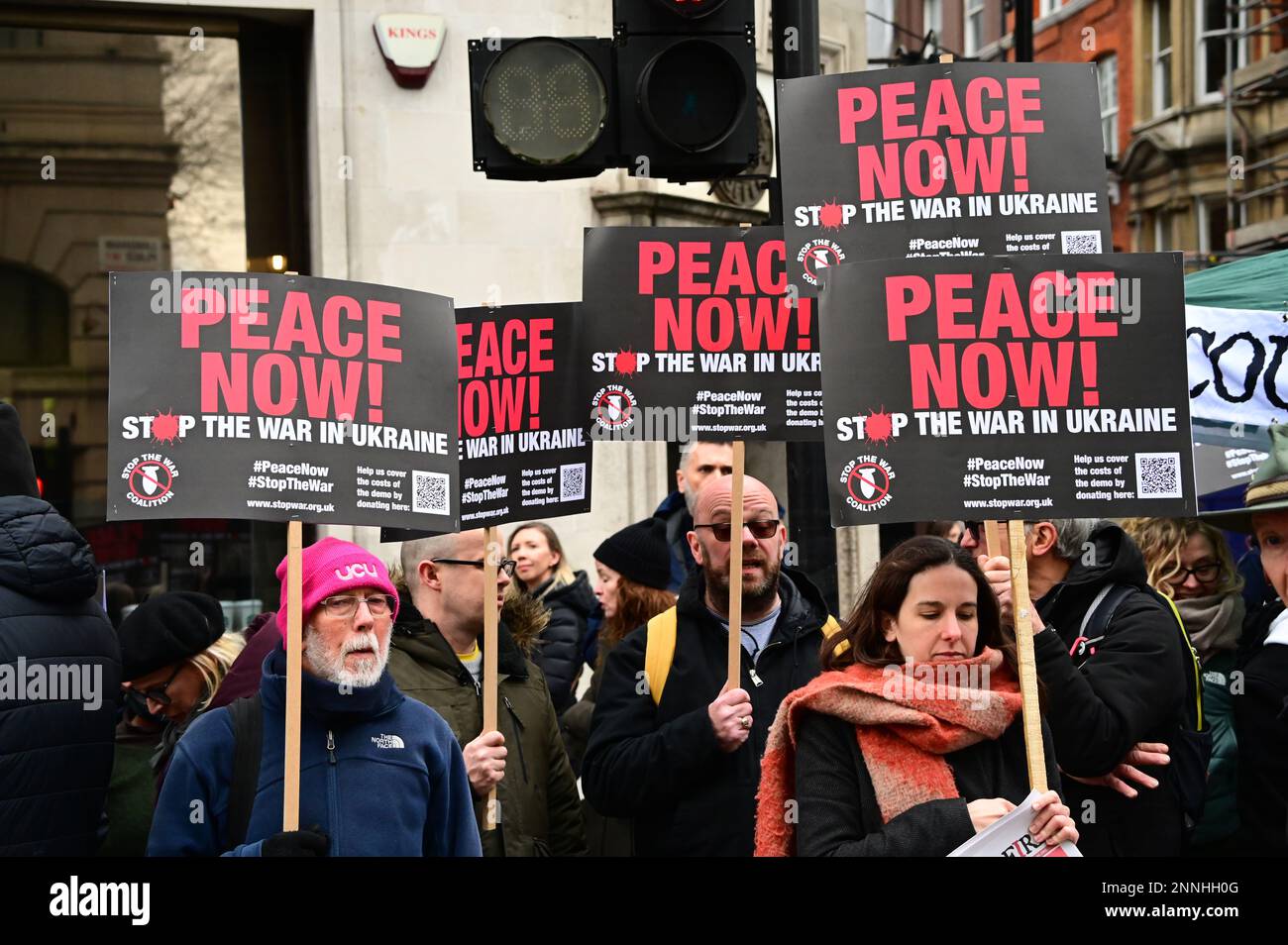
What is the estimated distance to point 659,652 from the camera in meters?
5.52

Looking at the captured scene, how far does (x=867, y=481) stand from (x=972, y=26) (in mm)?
35737

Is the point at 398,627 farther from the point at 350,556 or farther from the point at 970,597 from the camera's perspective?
the point at 970,597

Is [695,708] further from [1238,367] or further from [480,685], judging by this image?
[1238,367]

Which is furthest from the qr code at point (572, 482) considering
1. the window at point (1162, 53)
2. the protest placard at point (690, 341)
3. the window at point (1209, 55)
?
the window at point (1162, 53)

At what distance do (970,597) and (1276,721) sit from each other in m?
1.71

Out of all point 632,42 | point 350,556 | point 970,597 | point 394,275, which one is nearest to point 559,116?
point 632,42

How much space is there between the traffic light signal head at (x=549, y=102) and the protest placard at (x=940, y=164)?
138 centimetres

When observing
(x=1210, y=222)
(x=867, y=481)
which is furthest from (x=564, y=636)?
(x=1210, y=222)

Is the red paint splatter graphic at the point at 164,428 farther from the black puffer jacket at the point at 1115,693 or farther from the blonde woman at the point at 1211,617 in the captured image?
the blonde woman at the point at 1211,617

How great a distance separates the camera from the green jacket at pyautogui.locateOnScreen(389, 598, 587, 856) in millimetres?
5434

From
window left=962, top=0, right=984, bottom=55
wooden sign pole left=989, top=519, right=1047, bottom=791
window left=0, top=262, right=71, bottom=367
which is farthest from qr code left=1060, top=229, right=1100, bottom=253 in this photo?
window left=962, top=0, right=984, bottom=55

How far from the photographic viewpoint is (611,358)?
5.54 m

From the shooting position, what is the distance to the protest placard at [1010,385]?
15.5 ft

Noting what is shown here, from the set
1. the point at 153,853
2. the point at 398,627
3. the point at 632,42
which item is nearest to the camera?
the point at 153,853
